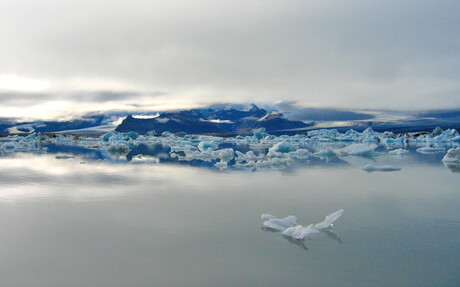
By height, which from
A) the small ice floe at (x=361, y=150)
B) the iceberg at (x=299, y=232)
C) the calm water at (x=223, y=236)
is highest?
the iceberg at (x=299, y=232)

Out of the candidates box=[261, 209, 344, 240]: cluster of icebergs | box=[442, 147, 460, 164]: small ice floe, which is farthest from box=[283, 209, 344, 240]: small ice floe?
box=[442, 147, 460, 164]: small ice floe

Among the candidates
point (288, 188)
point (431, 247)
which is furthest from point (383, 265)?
point (288, 188)

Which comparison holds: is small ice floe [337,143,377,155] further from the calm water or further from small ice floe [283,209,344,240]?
small ice floe [283,209,344,240]

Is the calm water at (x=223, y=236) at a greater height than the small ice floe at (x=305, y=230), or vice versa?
the small ice floe at (x=305, y=230)

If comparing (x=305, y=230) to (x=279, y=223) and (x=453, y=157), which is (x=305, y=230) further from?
(x=453, y=157)

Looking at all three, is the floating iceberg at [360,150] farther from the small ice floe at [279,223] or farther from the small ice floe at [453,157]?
the small ice floe at [279,223]

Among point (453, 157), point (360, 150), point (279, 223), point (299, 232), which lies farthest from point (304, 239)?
point (360, 150)

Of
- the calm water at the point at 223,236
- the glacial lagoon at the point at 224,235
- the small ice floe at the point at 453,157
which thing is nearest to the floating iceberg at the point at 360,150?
the small ice floe at the point at 453,157
